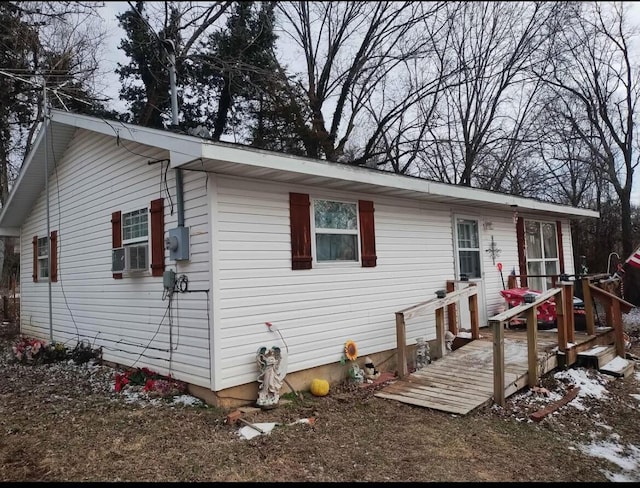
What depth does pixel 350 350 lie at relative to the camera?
6145 mm

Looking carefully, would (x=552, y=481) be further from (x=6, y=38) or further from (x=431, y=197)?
(x=6, y=38)

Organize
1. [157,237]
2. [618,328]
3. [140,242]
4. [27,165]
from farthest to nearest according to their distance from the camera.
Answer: [27,165]
[618,328]
[140,242]
[157,237]

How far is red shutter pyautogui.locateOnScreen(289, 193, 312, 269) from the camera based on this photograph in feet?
18.8

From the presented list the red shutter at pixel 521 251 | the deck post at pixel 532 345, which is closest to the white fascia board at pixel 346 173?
the red shutter at pixel 521 251

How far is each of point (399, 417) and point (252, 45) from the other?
1334 cm

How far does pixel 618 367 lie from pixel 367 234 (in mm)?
4190

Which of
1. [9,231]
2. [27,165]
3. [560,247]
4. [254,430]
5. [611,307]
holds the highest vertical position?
[27,165]

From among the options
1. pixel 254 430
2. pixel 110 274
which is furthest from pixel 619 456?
pixel 110 274

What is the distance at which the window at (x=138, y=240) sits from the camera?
5895mm

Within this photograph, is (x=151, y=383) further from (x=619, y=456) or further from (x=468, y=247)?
(x=468, y=247)

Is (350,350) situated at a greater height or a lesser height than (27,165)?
lesser

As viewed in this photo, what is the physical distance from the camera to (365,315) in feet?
21.5

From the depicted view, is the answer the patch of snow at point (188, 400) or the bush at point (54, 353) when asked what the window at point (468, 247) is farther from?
the bush at point (54, 353)

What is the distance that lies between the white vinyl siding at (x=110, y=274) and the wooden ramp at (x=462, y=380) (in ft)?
8.01
